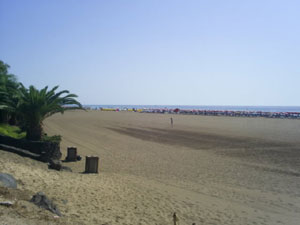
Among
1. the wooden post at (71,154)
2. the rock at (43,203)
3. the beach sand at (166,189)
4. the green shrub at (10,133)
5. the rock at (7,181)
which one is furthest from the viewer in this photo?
the green shrub at (10,133)

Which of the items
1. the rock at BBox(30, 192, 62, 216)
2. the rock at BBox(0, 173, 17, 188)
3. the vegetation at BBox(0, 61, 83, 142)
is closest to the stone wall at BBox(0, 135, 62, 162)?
the vegetation at BBox(0, 61, 83, 142)

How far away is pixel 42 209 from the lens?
493 cm

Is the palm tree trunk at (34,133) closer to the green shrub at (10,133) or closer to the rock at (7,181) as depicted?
the green shrub at (10,133)

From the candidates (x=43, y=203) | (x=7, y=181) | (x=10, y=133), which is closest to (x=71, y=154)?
(x=10, y=133)

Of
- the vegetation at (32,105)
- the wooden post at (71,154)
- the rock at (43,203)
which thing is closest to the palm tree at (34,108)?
the vegetation at (32,105)

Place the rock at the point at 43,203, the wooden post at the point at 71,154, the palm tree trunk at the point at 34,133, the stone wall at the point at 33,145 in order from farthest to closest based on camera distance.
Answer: the wooden post at the point at 71,154 < the palm tree trunk at the point at 34,133 < the stone wall at the point at 33,145 < the rock at the point at 43,203

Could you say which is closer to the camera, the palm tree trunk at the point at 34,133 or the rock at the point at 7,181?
the rock at the point at 7,181

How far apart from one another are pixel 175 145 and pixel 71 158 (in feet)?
28.1

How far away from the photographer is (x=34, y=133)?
493 inches

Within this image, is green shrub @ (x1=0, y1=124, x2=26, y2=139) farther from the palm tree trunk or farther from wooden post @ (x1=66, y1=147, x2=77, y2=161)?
wooden post @ (x1=66, y1=147, x2=77, y2=161)

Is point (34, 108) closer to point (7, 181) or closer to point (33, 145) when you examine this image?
point (33, 145)

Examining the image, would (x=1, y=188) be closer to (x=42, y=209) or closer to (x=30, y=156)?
(x=42, y=209)

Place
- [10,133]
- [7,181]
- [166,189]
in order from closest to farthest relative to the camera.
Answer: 1. [7,181]
2. [166,189]
3. [10,133]

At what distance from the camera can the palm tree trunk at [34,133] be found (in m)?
12.4
